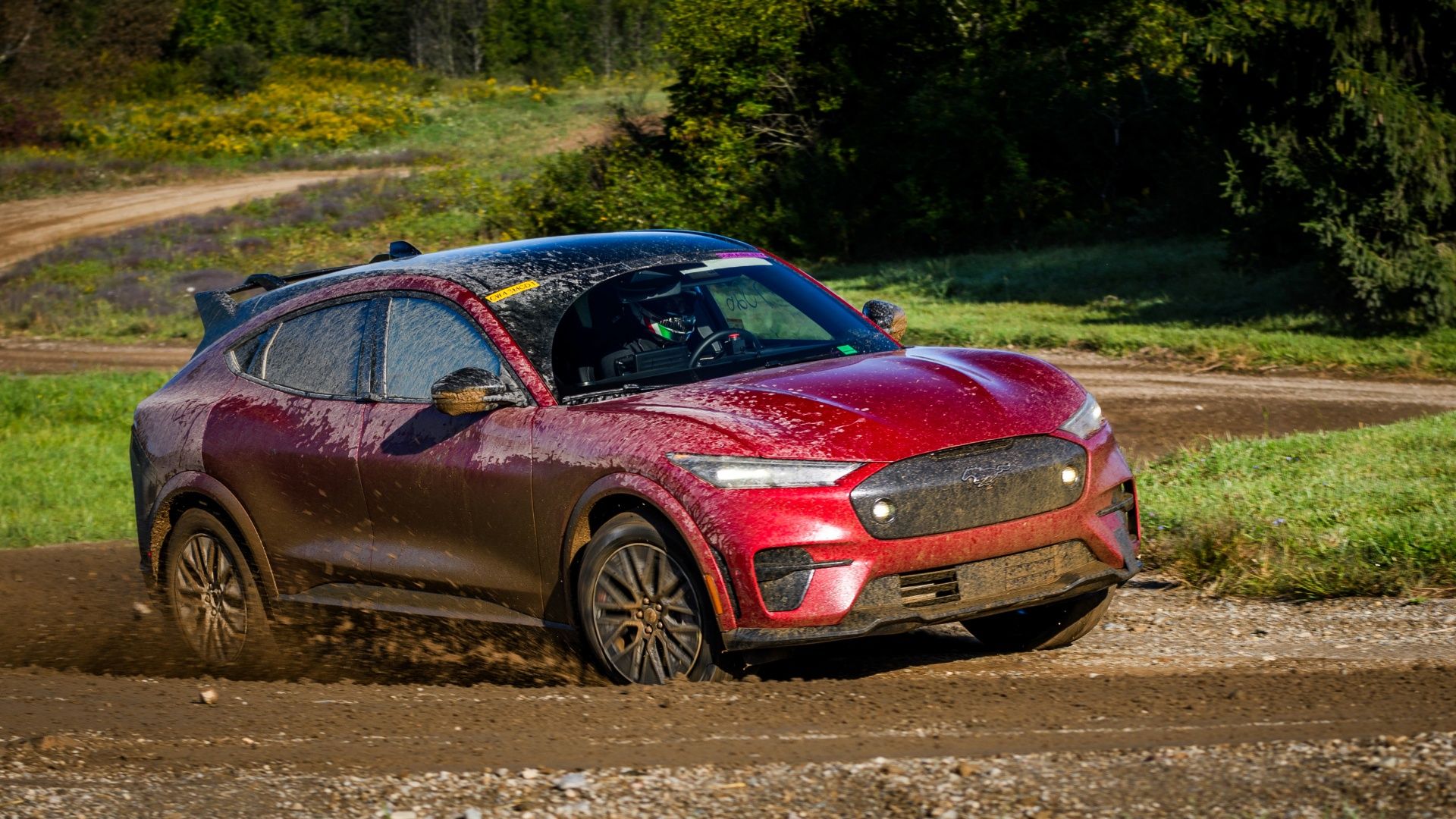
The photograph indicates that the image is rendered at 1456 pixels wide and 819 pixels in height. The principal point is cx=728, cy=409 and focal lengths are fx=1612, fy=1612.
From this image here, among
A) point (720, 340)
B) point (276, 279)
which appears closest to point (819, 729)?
point (720, 340)

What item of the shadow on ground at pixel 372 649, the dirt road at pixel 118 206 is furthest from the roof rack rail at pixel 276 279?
the dirt road at pixel 118 206

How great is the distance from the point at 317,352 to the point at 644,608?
7.35ft

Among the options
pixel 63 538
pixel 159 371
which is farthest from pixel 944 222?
pixel 63 538

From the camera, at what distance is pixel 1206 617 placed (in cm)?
665

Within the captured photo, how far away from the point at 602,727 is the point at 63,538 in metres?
7.52

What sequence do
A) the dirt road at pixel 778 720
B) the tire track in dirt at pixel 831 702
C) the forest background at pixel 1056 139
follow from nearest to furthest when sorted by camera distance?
the dirt road at pixel 778 720
the tire track in dirt at pixel 831 702
the forest background at pixel 1056 139

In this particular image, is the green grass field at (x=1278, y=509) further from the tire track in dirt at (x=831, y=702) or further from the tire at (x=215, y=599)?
the tire at (x=215, y=599)

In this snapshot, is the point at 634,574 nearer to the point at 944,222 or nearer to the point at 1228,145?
the point at 1228,145

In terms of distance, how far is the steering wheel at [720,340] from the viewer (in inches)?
241

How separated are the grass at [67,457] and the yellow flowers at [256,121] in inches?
1343

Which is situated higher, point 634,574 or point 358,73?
point 358,73

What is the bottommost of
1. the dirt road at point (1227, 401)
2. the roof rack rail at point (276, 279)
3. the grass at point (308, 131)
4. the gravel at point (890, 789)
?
the dirt road at point (1227, 401)

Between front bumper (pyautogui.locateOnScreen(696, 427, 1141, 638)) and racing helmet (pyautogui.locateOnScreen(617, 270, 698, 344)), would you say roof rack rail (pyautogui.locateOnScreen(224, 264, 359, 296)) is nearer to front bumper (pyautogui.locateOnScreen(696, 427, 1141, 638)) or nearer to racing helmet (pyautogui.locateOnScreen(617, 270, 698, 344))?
racing helmet (pyautogui.locateOnScreen(617, 270, 698, 344))

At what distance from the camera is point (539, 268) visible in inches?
250
